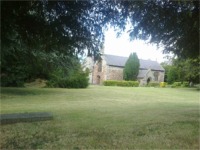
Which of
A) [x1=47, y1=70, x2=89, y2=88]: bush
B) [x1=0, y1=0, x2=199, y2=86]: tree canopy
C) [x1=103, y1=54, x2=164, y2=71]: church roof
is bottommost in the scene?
[x1=47, y1=70, x2=89, y2=88]: bush

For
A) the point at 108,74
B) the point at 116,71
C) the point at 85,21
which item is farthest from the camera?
the point at 116,71

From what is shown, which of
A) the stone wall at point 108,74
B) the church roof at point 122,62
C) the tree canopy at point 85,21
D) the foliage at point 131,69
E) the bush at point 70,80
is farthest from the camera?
the church roof at point 122,62

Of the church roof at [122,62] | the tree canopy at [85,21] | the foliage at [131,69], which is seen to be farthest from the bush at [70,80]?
the church roof at [122,62]

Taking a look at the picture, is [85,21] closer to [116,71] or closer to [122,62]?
[116,71]

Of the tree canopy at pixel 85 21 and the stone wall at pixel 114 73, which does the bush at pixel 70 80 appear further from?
the stone wall at pixel 114 73

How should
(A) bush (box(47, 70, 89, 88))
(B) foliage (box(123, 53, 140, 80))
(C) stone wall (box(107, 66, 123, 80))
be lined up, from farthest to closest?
(C) stone wall (box(107, 66, 123, 80)) → (B) foliage (box(123, 53, 140, 80)) → (A) bush (box(47, 70, 89, 88))

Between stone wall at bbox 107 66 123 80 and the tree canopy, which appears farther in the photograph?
stone wall at bbox 107 66 123 80

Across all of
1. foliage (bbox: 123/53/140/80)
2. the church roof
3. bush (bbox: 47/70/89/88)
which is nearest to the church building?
the church roof

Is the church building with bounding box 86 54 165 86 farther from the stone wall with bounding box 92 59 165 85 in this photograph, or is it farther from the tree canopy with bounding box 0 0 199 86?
the tree canopy with bounding box 0 0 199 86

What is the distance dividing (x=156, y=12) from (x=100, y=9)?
1.43 metres

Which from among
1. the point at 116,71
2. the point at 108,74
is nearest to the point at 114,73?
the point at 116,71

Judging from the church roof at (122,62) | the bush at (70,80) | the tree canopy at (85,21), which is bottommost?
the bush at (70,80)

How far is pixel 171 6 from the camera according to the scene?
23.1ft

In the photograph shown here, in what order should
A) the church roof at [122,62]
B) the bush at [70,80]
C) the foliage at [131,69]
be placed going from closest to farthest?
the bush at [70,80], the foliage at [131,69], the church roof at [122,62]
